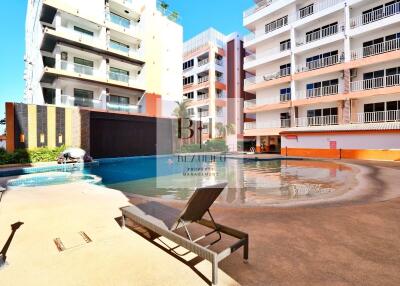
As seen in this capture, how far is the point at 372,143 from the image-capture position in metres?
20.5

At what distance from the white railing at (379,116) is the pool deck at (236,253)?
20.3m

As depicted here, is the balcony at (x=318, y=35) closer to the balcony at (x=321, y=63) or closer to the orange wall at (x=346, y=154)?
the balcony at (x=321, y=63)

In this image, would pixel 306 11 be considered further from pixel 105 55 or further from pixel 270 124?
pixel 105 55

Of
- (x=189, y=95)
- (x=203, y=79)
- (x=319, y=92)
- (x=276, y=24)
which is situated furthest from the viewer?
(x=189, y=95)

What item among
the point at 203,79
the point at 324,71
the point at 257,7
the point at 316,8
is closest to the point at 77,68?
the point at 203,79

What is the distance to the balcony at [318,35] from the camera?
83.7ft

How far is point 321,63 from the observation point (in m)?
26.2

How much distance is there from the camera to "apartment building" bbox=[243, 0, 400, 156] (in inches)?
853

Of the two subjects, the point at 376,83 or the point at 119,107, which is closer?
the point at 376,83

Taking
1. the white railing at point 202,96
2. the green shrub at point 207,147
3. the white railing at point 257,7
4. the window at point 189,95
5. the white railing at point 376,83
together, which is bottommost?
the green shrub at point 207,147

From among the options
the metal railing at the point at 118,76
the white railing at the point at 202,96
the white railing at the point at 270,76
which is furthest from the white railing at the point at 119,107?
the white railing at the point at 202,96

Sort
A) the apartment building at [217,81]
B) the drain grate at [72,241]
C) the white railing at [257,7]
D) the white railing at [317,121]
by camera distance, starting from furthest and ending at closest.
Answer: the apartment building at [217,81] < the white railing at [257,7] < the white railing at [317,121] < the drain grate at [72,241]

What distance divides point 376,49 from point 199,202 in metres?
28.2

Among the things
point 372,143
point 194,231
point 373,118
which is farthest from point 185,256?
point 373,118
